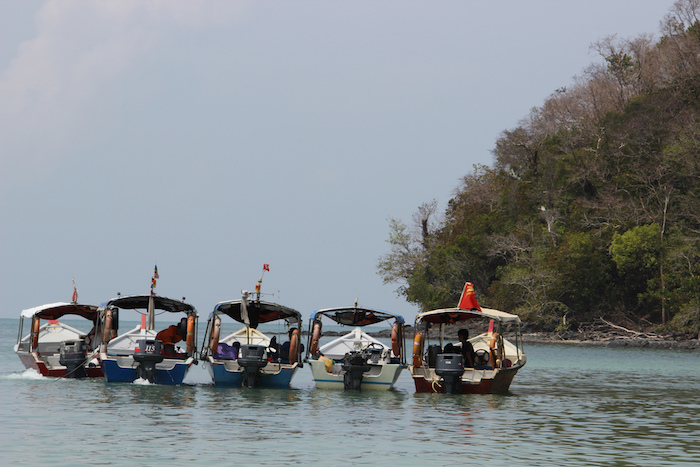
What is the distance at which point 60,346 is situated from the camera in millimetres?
33031

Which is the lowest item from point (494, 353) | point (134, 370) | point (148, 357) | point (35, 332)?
point (134, 370)

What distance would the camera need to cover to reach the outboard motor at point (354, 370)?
26.8m

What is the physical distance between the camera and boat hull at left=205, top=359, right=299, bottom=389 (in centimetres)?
2762

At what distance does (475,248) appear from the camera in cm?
8238

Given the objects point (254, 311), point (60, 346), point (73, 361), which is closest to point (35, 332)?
point (60, 346)

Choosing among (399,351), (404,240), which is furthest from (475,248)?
(399,351)

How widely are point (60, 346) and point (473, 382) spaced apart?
664 inches

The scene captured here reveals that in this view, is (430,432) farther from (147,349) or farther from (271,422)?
(147,349)

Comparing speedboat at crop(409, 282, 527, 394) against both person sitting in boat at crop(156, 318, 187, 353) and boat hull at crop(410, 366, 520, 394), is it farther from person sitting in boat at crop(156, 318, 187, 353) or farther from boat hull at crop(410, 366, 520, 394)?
person sitting in boat at crop(156, 318, 187, 353)

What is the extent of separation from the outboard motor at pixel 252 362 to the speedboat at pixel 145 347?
7.58 ft

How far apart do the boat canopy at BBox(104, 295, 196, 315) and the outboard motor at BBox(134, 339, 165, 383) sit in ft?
7.74

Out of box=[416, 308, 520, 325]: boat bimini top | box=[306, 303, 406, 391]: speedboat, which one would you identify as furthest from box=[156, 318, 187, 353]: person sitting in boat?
box=[416, 308, 520, 325]: boat bimini top

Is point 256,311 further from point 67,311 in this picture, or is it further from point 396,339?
point 67,311

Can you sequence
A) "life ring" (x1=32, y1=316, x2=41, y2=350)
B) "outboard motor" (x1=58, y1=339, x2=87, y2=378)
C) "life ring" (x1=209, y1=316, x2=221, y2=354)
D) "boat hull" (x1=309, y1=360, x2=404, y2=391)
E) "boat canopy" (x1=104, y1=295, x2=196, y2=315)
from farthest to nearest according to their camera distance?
1. "life ring" (x1=32, y1=316, x2=41, y2=350)
2. "outboard motor" (x1=58, y1=339, x2=87, y2=378)
3. "boat canopy" (x1=104, y1=295, x2=196, y2=315)
4. "life ring" (x1=209, y1=316, x2=221, y2=354)
5. "boat hull" (x1=309, y1=360, x2=404, y2=391)
